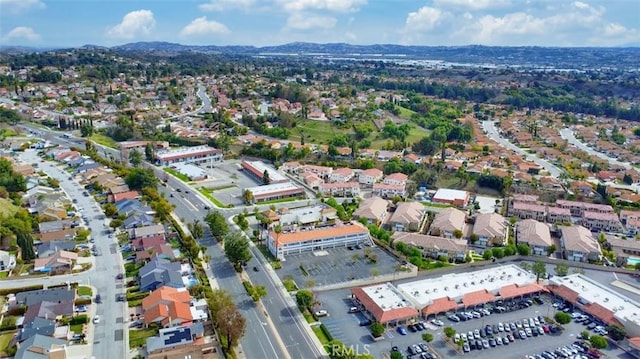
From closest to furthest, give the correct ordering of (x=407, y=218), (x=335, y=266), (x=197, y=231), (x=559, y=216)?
1. (x=335, y=266)
2. (x=197, y=231)
3. (x=407, y=218)
4. (x=559, y=216)

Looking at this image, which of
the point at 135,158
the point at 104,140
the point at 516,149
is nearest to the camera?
the point at 135,158

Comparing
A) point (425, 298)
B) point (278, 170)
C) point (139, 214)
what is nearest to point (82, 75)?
point (278, 170)

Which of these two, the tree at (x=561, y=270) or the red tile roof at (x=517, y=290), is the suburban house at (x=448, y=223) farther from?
the red tile roof at (x=517, y=290)

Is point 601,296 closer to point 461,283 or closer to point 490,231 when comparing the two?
point 461,283

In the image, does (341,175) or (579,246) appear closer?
(579,246)

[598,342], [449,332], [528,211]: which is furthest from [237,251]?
[528,211]

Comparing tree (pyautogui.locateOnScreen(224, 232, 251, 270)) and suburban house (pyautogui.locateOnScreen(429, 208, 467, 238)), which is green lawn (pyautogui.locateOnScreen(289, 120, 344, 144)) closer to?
suburban house (pyautogui.locateOnScreen(429, 208, 467, 238))

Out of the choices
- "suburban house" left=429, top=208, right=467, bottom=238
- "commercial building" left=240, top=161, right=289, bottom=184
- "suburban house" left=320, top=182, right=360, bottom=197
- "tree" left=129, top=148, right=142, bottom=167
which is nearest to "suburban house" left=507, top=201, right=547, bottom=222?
"suburban house" left=429, top=208, right=467, bottom=238

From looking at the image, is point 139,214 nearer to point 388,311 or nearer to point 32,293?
point 32,293
